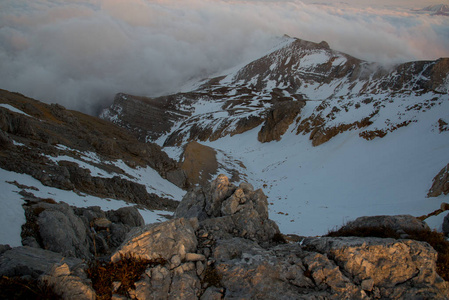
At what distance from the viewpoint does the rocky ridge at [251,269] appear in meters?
4.79

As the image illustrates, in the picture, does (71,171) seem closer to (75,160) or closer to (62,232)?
(75,160)

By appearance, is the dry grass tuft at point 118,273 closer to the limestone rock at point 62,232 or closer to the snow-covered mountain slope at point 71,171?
the limestone rock at point 62,232

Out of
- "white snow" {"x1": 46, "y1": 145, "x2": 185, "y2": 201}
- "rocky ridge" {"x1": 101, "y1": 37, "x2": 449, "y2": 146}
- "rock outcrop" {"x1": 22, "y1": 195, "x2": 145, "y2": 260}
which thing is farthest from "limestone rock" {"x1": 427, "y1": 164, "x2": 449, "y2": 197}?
"white snow" {"x1": 46, "y1": 145, "x2": 185, "y2": 201}

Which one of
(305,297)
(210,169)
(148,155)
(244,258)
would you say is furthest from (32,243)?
(210,169)

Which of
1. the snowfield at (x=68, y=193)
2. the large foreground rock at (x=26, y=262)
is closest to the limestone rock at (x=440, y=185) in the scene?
the snowfield at (x=68, y=193)

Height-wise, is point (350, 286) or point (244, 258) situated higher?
point (350, 286)

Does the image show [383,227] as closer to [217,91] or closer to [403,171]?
[403,171]

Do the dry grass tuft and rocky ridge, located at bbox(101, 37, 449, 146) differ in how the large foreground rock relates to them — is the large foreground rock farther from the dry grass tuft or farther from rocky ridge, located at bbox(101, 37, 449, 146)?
rocky ridge, located at bbox(101, 37, 449, 146)

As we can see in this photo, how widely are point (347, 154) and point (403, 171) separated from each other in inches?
369

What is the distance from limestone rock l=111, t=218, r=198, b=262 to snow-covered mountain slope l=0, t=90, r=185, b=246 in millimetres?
6190

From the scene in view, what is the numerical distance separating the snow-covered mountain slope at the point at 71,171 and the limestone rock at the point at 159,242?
244 inches

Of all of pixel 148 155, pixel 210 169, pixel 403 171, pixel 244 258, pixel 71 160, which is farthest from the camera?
pixel 210 169

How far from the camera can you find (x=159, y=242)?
550cm

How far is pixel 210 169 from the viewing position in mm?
36719
